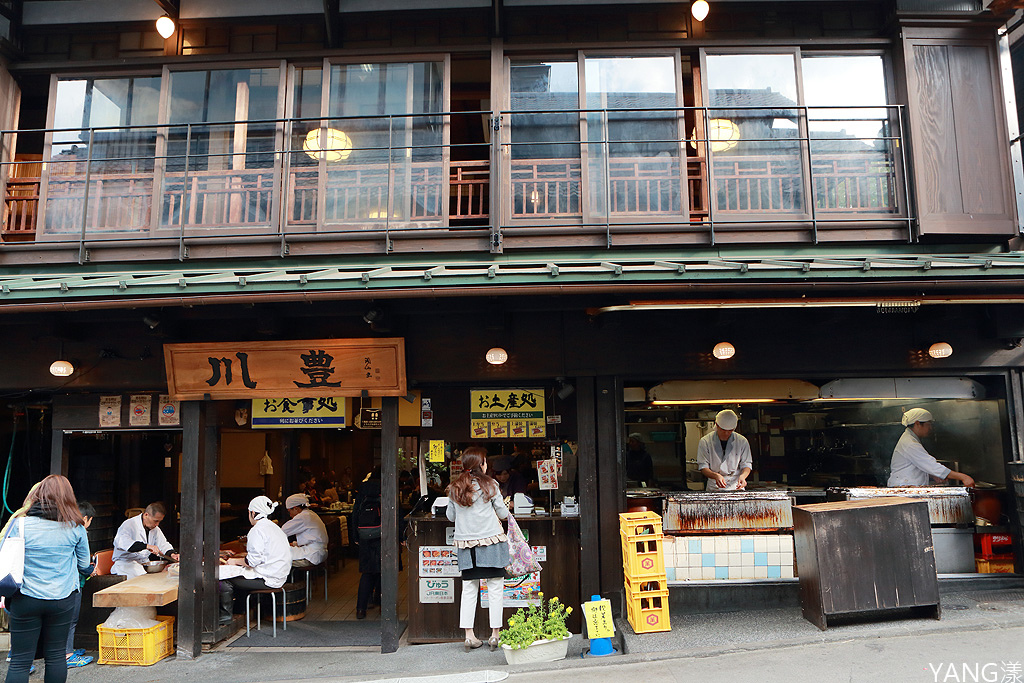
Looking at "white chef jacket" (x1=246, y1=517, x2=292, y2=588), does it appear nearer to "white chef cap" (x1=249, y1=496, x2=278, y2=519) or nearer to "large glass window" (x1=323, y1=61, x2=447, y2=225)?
"white chef cap" (x1=249, y1=496, x2=278, y2=519)

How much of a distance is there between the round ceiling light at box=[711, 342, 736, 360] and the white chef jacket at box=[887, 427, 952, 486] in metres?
2.97

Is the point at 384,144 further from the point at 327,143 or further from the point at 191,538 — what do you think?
the point at 191,538

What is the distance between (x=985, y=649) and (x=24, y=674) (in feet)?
28.5

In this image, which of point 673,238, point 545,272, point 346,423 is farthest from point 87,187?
point 673,238

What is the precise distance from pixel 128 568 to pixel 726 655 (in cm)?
748

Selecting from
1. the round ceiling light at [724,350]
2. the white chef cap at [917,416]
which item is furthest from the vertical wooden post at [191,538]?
the white chef cap at [917,416]

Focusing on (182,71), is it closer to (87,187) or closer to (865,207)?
(87,187)

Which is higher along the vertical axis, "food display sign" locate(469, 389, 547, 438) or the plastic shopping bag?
"food display sign" locate(469, 389, 547, 438)

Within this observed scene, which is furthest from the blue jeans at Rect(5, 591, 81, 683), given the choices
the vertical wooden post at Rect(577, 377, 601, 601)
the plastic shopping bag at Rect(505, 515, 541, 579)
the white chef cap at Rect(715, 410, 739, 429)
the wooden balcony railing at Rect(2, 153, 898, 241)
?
the white chef cap at Rect(715, 410, 739, 429)

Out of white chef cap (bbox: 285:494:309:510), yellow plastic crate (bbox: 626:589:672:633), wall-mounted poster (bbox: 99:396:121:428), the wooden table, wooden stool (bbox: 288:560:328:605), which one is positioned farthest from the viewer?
white chef cap (bbox: 285:494:309:510)

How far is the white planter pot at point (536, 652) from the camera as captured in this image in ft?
21.9

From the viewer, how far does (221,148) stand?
353 inches

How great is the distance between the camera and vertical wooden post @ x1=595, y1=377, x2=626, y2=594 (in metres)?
7.91

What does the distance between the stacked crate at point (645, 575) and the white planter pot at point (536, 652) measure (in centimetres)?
93
